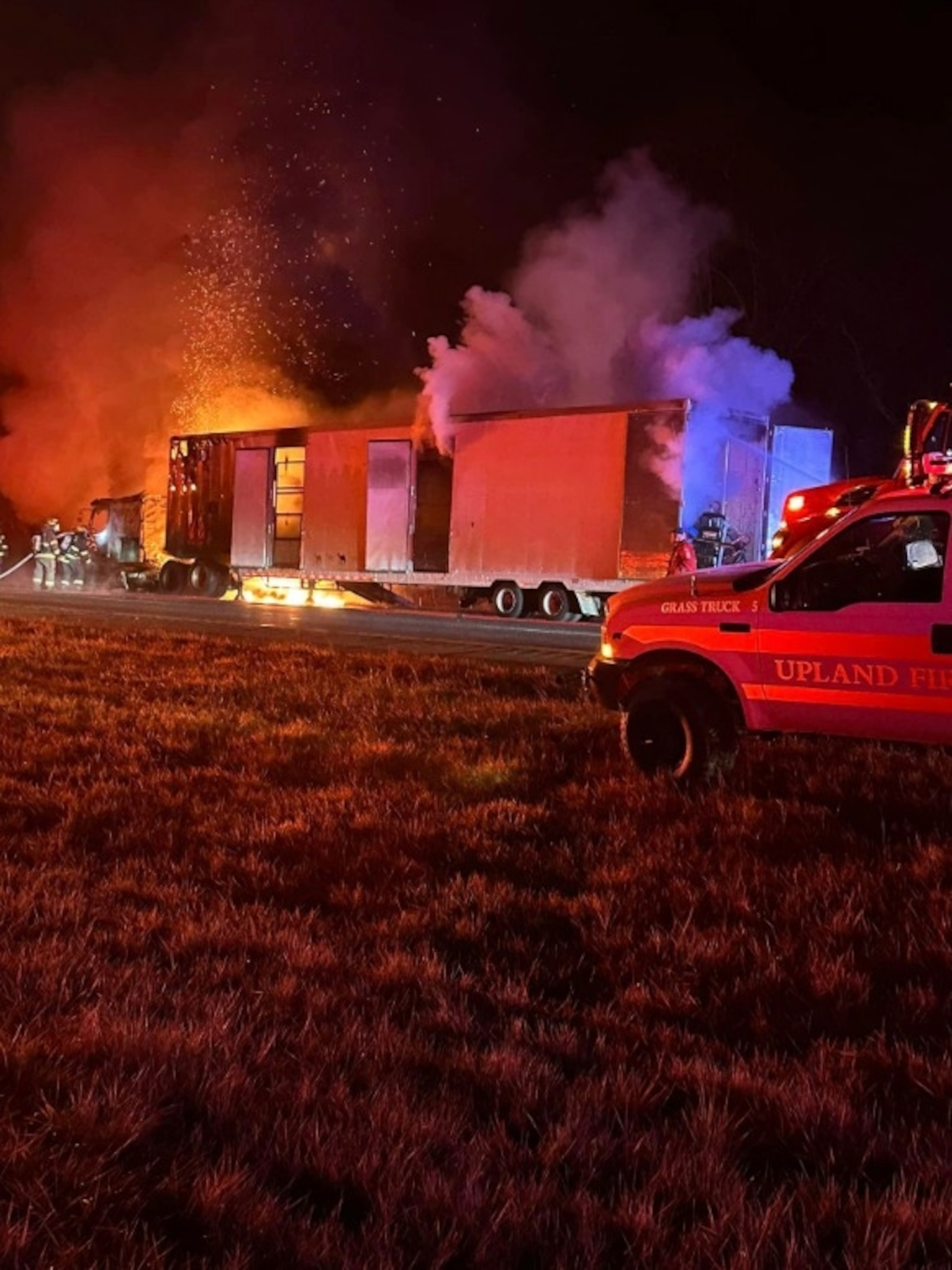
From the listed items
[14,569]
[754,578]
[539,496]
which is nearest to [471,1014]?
[754,578]

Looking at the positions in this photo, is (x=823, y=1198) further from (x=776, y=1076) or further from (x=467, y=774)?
(x=467, y=774)

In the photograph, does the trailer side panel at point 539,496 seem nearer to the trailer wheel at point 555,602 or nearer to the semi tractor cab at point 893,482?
the trailer wheel at point 555,602

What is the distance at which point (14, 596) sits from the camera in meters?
23.3

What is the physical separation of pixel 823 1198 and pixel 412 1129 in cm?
95

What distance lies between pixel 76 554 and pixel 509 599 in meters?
13.8

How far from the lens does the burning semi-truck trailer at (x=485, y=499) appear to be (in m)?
16.8

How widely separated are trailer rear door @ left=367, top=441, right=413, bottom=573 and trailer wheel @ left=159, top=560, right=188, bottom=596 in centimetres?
655

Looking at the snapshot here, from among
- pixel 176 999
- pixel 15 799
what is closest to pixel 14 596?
pixel 15 799

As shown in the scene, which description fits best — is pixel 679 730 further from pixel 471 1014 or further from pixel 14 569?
pixel 14 569

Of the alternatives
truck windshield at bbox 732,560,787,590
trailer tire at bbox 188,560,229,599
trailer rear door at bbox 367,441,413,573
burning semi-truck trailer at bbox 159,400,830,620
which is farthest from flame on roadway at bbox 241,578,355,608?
truck windshield at bbox 732,560,787,590

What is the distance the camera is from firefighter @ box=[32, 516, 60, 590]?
27.4 m

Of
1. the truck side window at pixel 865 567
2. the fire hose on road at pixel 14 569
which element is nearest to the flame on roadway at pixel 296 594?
the fire hose on road at pixel 14 569

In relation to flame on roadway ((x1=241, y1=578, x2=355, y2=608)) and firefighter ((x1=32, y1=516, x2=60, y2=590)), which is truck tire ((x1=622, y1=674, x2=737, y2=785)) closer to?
flame on roadway ((x1=241, y1=578, x2=355, y2=608))

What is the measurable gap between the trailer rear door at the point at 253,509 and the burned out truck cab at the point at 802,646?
16.4 meters
